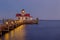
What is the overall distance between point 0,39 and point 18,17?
154ft

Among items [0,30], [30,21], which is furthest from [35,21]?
[0,30]

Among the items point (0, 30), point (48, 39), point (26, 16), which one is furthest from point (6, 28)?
point (26, 16)

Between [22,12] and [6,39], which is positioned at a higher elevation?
[22,12]

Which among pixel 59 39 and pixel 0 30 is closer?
pixel 0 30

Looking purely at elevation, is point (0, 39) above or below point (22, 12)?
below

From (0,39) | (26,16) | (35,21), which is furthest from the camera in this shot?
(26,16)

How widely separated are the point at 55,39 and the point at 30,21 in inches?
1174

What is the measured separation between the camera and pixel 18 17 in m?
75.3

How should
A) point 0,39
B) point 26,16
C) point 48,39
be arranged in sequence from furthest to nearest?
1. point 26,16
2. point 48,39
3. point 0,39

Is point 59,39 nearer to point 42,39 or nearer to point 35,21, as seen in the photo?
point 42,39

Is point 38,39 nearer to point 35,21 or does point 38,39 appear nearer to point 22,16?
point 35,21

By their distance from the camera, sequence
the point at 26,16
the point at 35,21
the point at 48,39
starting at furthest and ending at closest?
the point at 26,16 → the point at 35,21 → the point at 48,39

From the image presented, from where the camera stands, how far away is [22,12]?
257 ft

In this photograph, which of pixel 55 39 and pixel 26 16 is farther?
pixel 26 16
